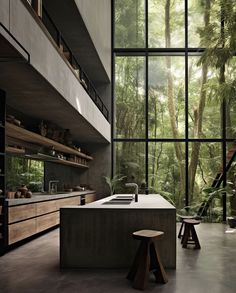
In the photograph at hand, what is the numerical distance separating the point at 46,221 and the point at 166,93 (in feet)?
19.5

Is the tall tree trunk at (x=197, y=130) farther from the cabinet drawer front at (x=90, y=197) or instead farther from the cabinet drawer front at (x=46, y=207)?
the cabinet drawer front at (x=46, y=207)

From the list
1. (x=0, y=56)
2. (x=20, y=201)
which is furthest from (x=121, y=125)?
(x=0, y=56)

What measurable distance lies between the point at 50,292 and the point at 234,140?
856 centimetres

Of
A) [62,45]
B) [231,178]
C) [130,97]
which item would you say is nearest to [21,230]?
[62,45]

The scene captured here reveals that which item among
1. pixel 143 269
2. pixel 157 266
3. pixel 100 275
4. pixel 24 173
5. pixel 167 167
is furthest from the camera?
pixel 167 167

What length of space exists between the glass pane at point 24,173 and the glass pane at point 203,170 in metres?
4.34

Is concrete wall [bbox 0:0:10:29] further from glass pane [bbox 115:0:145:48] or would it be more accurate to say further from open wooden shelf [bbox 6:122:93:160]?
glass pane [bbox 115:0:145:48]

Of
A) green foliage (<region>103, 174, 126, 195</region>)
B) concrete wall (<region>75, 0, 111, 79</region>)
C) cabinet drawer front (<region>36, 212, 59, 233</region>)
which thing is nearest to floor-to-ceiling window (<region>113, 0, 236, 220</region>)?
green foliage (<region>103, 174, 126, 195</region>)

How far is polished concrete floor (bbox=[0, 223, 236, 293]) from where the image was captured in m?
3.93

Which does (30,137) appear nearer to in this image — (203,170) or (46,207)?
(46,207)

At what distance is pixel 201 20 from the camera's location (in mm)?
11852

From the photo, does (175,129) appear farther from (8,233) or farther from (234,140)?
(8,233)

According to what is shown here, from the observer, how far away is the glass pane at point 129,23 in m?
11.9

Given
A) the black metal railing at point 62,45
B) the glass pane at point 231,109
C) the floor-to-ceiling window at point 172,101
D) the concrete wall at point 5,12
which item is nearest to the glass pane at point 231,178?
the floor-to-ceiling window at point 172,101
